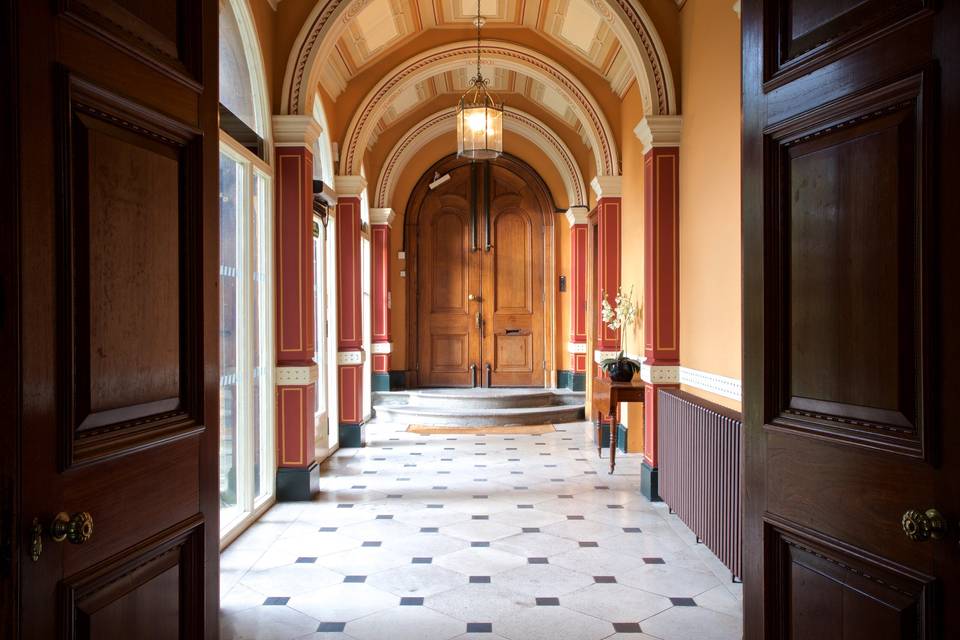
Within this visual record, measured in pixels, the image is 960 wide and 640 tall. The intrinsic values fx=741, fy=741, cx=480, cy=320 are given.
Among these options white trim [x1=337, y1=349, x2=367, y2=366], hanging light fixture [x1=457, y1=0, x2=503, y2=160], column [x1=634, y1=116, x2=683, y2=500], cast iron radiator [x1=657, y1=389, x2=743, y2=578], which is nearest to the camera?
cast iron radiator [x1=657, y1=389, x2=743, y2=578]

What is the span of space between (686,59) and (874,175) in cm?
466

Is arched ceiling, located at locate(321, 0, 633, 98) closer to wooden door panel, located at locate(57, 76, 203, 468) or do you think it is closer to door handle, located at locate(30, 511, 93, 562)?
wooden door panel, located at locate(57, 76, 203, 468)

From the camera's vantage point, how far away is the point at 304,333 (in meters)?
6.06

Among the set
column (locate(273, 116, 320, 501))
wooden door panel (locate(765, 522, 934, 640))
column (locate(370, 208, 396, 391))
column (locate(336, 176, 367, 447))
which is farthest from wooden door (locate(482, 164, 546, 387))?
wooden door panel (locate(765, 522, 934, 640))

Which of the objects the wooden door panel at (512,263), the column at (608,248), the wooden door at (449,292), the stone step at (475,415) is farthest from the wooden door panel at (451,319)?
the column at (608,248)

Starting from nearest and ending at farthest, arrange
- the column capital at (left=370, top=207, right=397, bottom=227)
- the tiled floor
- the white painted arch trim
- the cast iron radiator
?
the tiled floor
the cast iron radiator
the column capital at (left=370, top=207, right=397, bottom=227)
the white painted arch trim

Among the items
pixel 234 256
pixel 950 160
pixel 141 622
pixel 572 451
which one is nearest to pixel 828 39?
pixel 950 160

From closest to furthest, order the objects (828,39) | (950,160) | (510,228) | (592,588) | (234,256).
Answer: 1. (950,160)
2. (828,39)
3. (592,588)
4. (234,256)
5. (510,228)

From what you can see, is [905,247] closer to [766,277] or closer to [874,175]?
[874,175]

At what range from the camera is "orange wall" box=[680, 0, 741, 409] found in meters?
4.78

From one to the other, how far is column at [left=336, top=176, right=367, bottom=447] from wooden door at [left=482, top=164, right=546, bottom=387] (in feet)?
14.7

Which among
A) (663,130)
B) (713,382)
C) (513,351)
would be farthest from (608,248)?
(513,351)

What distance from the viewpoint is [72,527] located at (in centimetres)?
148

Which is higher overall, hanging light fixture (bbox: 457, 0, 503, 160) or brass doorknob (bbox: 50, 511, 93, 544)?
hanging light fixture (bbox: 457, 0, 503, 160)
